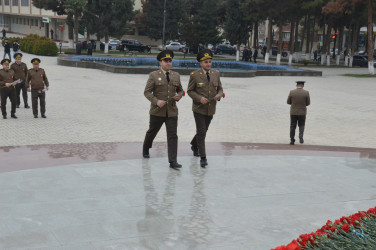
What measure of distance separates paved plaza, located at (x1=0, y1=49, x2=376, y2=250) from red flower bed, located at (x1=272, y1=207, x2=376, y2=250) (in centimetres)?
115

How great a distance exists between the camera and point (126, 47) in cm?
5559

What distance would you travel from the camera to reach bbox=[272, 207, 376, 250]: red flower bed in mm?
3613

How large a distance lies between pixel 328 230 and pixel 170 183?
11.9 feet

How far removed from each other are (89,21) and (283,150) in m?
41.6

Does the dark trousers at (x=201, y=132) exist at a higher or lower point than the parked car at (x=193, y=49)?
lower

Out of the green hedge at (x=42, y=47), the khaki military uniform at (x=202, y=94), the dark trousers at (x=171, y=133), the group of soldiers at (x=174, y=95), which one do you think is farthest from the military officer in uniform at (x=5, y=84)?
the green hedge at (x=42, y=47)

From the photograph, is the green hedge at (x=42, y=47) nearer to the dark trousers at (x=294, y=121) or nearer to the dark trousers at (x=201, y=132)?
the dark trousers at (x=294, y=121)

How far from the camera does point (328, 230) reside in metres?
3.97

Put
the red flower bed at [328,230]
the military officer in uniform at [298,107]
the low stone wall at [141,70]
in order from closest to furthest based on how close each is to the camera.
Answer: the red flower bed at [328,230]
the military officer in uniform at [298,107]
the low stone wall at [141,70]

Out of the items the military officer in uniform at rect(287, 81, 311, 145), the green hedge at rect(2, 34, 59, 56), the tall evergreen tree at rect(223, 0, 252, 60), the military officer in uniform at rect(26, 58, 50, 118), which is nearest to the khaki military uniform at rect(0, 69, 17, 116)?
the military officer in uniform at rect(26, 58, 50, 118)

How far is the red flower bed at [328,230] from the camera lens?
11.9ft

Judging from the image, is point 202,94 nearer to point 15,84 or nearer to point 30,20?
point 15,84

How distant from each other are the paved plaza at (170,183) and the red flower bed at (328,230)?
1.15 m

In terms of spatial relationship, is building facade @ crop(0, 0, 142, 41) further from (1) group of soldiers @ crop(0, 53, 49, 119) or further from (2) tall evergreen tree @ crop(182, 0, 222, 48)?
(1) group of soldiers @ crop(0, 53, 49, 119)
